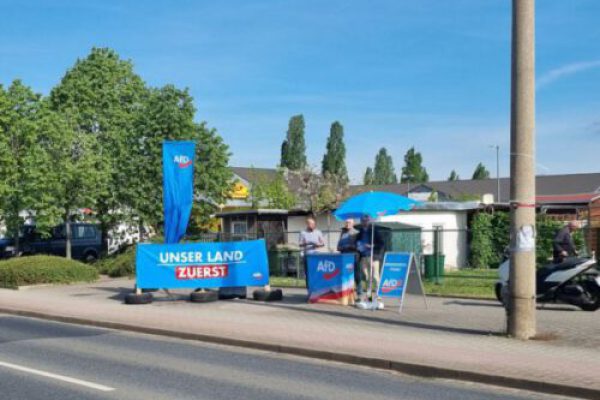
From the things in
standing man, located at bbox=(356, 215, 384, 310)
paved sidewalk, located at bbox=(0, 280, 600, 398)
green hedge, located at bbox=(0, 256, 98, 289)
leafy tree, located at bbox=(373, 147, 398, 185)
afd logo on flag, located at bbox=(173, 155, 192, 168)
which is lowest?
paved sidewalk, located at bbox=(0, 280, 600, 398)

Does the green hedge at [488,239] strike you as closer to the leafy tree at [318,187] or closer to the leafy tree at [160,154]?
the leafy tree at [160,154]

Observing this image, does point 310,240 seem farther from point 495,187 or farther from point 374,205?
point 495,187

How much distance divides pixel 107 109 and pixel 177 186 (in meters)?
20.6

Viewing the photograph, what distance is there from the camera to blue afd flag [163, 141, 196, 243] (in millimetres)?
18312

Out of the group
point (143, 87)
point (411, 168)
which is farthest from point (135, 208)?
point (411, 168)

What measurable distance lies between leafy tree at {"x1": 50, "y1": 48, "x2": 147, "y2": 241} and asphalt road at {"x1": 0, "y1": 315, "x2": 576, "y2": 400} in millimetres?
20260

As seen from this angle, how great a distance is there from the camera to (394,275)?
15.1 m

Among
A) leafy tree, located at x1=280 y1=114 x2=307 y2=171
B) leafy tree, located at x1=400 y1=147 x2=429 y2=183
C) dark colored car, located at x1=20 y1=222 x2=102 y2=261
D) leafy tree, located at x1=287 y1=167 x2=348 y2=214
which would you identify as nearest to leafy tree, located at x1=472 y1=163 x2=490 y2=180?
leafy tree, located at x1=400 y1=147 x2=429 y2=183

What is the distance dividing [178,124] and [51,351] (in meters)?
24.5

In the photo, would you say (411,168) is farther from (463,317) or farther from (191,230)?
(463,317)

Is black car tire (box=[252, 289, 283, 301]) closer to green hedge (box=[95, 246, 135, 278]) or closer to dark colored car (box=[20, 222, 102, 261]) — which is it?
green hedge (box=[95, 246, 135, 278])

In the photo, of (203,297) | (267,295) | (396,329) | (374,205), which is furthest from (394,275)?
(203,297)

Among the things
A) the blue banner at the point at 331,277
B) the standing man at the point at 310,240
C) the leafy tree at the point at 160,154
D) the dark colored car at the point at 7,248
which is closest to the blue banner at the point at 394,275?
the blue banner at the point at 331,277

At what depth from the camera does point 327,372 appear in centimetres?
961
